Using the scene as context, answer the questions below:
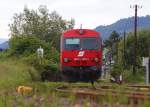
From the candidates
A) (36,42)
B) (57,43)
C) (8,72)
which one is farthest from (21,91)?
(57,43)

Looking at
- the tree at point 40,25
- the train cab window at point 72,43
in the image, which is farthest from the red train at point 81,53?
the tree at point 40,25

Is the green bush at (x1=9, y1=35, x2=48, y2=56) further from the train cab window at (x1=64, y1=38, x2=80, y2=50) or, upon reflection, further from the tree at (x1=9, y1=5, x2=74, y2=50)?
the tree at (x1=9, y1=5, x2=74, y2=50)

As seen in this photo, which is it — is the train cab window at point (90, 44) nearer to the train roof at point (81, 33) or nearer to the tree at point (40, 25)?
the train roof at point (81, 33)

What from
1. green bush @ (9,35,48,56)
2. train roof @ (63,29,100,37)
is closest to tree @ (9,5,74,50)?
green bush @ (9,35,48,56)

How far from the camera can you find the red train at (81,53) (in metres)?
26.5

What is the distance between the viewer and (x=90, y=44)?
2664cm

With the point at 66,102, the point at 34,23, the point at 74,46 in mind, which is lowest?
the point at 66,102

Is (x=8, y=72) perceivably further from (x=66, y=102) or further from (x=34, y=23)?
(x=34, y=23)

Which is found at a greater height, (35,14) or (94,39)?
(35,14)

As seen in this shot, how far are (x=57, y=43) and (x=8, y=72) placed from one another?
64764 millimetres

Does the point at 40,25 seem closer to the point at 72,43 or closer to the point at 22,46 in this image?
the point at 22,46

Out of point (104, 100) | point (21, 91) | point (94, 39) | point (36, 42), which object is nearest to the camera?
point (104, 100)

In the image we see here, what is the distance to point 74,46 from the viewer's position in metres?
26.7

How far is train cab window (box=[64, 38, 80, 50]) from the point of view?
87.3ft
